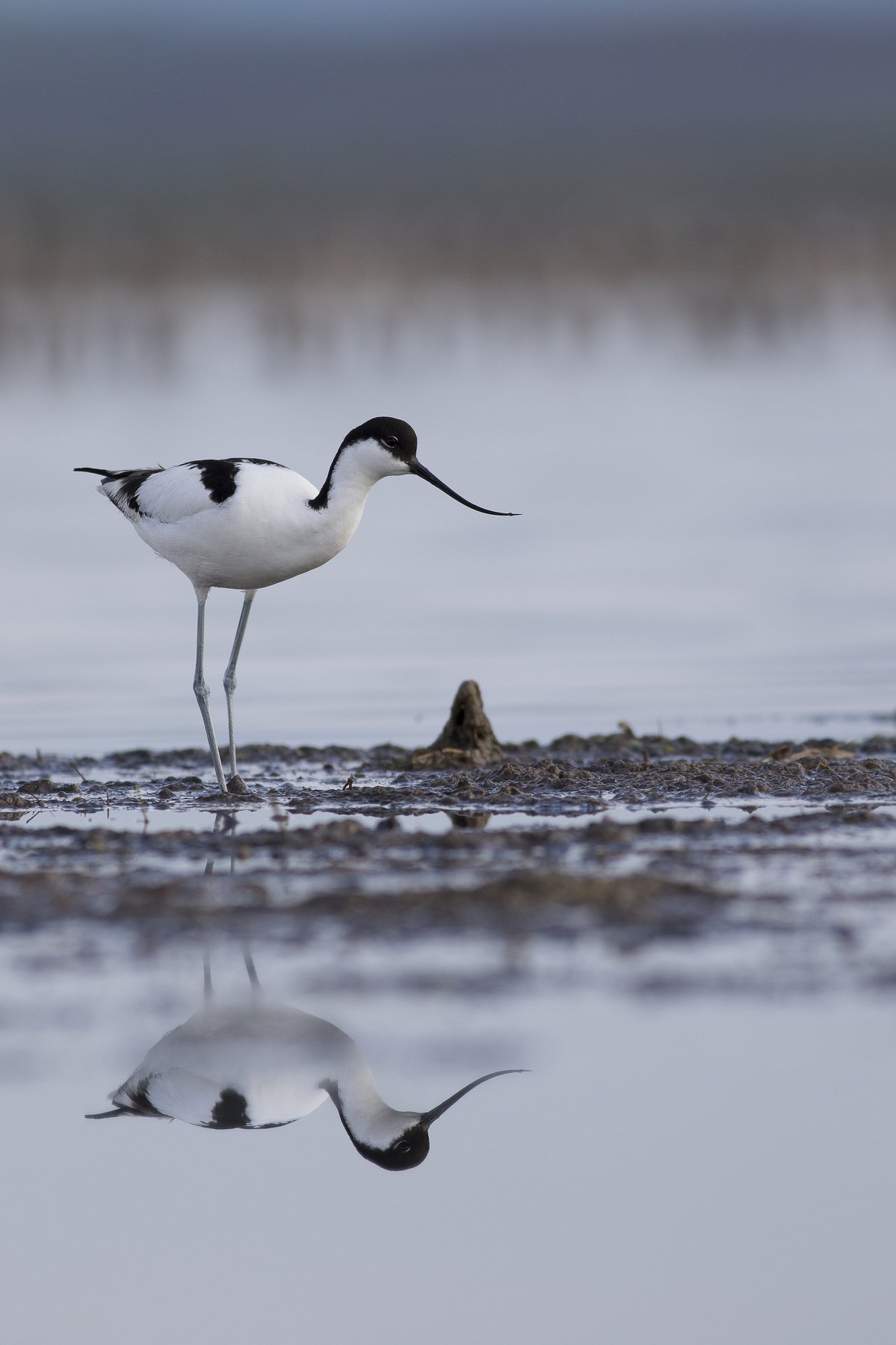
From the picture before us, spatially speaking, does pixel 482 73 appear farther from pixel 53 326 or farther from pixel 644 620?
pixel 644 620

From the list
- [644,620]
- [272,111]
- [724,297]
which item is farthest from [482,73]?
[644,620]

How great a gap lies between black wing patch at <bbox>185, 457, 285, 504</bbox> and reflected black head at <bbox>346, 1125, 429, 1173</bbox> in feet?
13.0

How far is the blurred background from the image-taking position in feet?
35.6

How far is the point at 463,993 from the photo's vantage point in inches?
207

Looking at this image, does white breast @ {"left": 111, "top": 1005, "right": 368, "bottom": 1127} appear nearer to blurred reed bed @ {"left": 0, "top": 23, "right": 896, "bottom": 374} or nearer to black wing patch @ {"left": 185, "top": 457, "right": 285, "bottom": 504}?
black wing patch @ {"left": 185, "top": 457, "right": 285, "bottom": 504}

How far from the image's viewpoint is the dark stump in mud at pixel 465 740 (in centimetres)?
865

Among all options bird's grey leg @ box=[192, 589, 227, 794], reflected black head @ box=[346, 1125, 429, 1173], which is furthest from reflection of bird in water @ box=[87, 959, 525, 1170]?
bird's grey leg @ box=[192, 589, 227, 794]

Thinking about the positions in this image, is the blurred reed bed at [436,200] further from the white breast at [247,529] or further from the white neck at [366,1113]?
the white neck at [366,1113]

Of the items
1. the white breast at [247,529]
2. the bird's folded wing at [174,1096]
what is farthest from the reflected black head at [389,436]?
the bird's folded wing at [174,1096]

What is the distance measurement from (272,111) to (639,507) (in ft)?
391

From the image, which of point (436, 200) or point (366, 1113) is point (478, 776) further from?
point (436, 200)

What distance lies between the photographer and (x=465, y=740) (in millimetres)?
8742

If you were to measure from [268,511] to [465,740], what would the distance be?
131cm

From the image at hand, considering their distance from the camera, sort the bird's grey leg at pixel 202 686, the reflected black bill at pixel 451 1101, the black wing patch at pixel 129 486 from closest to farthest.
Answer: the reflected black bill at pixel 451 1101, the bird's grey leg at pixel 202 686, the black wing patch at pixel 129 486
